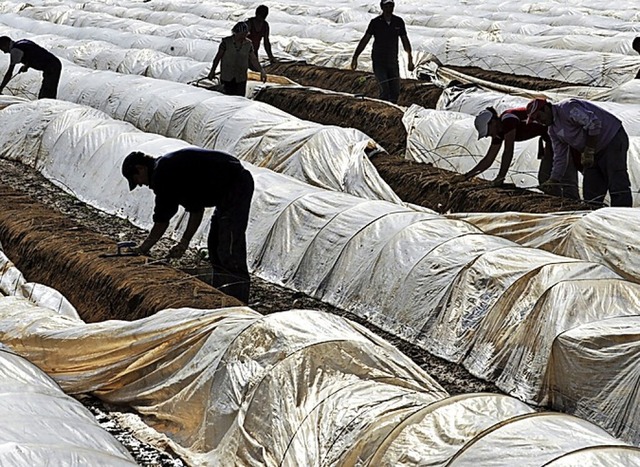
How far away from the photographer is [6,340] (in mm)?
7477

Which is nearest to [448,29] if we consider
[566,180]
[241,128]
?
[241,128]

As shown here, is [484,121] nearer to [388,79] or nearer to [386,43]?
[386,43]

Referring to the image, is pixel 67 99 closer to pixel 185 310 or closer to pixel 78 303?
pixel 78 303

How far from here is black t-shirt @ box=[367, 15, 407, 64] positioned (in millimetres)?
16344

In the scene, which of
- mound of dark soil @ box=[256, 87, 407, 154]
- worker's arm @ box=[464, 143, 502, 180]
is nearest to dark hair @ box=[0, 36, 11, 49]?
mound of dark soil @ box=[256, 87, 407, 154]

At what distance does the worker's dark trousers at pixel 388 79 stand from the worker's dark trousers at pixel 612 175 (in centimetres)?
670

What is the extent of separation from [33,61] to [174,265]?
24.1 ft

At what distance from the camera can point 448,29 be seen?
27078mm

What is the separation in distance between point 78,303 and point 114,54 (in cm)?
1342

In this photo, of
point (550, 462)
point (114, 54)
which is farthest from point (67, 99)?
point (550, 462)

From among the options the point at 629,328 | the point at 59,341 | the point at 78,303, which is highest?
the point at 629,328

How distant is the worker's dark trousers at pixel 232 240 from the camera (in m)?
8.65

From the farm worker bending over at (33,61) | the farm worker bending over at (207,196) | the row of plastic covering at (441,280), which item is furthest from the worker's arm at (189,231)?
the farm worker bending over at (33,61)

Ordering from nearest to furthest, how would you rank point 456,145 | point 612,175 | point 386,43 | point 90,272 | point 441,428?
point 441,428 → point 90,272 → point 612,175 → point 456,145 → point 386,43
